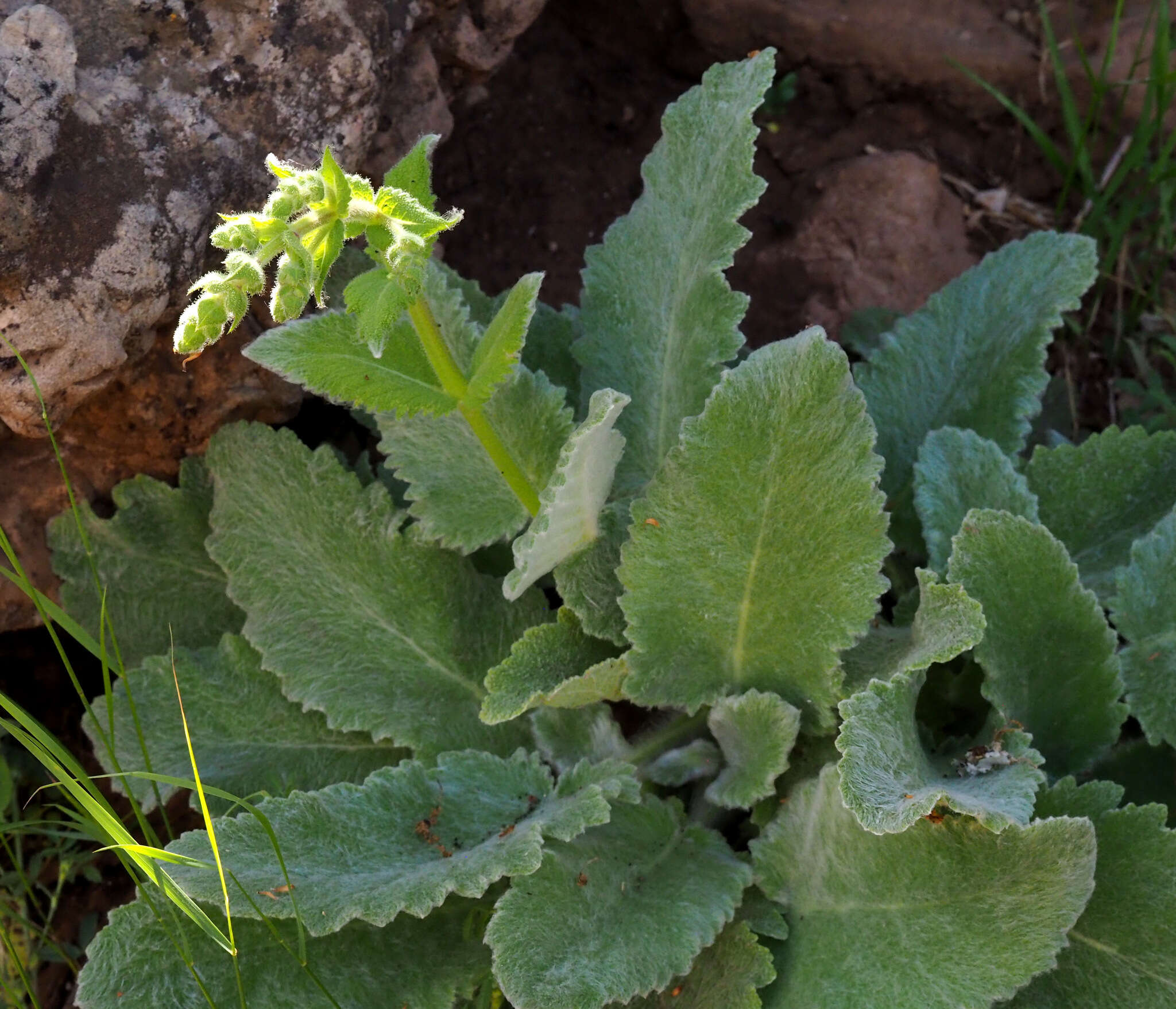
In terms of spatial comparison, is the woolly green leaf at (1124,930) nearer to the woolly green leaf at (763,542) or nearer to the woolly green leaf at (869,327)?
the woolly green leaf at (763,542)

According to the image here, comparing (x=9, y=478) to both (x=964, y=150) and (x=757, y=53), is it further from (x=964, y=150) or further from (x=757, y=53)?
(x=964, y=150)

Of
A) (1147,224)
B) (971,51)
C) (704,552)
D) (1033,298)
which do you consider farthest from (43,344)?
(1147,224)

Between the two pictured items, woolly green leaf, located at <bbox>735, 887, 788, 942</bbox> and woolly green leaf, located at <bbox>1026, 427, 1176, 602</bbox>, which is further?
woolly green leaf, located at <bbox>1026, 427, 1176, 602</bbox>

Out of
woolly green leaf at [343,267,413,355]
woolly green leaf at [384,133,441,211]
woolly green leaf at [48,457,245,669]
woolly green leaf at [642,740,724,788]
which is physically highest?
woolly green leaf at [384,133,441,211]

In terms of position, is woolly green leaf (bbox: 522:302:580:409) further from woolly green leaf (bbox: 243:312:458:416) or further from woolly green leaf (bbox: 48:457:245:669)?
woolly green leaf (bbox: 48:457:245:669)

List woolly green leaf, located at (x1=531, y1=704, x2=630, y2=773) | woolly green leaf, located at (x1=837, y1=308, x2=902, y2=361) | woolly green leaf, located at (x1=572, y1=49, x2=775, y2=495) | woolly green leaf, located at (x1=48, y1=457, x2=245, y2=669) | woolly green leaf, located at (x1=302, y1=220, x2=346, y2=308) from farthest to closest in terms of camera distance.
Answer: woolly green leaf, located at (x1=837, y1=308, x2=902, y2=361) < woolly green leaf, located at (x1=48, y1=457, x2=245, y2=669) < woolly green leaf, located at (x1=531, y1=704, x2=630, y2=773) < woolly green leaf, located at (x1=572, y1=49, x2=775, y2=495) < woolly green leaf, located at (x1=302, y1=220, x2=346, y2=308)

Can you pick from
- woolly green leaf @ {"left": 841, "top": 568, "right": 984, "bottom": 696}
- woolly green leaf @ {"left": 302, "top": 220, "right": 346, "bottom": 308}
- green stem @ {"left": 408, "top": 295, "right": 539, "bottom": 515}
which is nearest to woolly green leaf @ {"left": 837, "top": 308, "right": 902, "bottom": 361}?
woolly green leaf @ {"left": 841, "top": 568, "right": 984, "bottom": 696}
